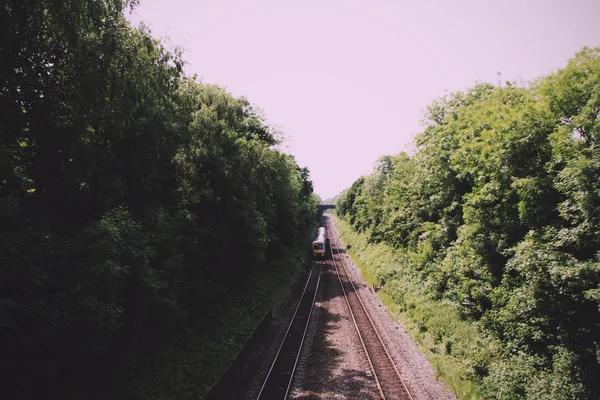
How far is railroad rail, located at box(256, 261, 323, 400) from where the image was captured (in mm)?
11109

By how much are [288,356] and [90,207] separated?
32.0ft

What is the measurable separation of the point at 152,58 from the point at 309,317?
15178 millimetres

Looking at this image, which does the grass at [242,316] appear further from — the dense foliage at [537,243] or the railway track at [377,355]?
the dense foliage at [537,243]

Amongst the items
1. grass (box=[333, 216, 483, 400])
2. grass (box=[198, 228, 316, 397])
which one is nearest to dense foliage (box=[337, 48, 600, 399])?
grass (box=[333, 216, 483, 400])

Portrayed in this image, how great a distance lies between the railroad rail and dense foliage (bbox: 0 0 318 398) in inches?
96.2

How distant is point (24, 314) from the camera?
19.5 ft

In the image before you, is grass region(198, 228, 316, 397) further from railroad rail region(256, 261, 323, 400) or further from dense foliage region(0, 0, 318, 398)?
railroad rail region(256, 261, 323, 400)

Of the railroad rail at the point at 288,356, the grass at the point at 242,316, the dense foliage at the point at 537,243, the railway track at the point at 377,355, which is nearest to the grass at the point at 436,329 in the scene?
the dense foliage at the point at 537,243

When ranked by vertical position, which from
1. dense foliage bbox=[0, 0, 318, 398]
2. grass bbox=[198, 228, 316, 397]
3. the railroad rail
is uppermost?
dense foliage bbox=[0, 0, 318, 398]

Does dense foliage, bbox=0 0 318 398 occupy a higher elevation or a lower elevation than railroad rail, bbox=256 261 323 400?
higher

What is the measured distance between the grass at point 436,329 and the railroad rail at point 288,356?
5.20 m

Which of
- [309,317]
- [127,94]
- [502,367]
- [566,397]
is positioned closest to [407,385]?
[502,367]

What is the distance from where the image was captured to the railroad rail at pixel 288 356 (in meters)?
11.1

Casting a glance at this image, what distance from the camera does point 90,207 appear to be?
8.59 meters
